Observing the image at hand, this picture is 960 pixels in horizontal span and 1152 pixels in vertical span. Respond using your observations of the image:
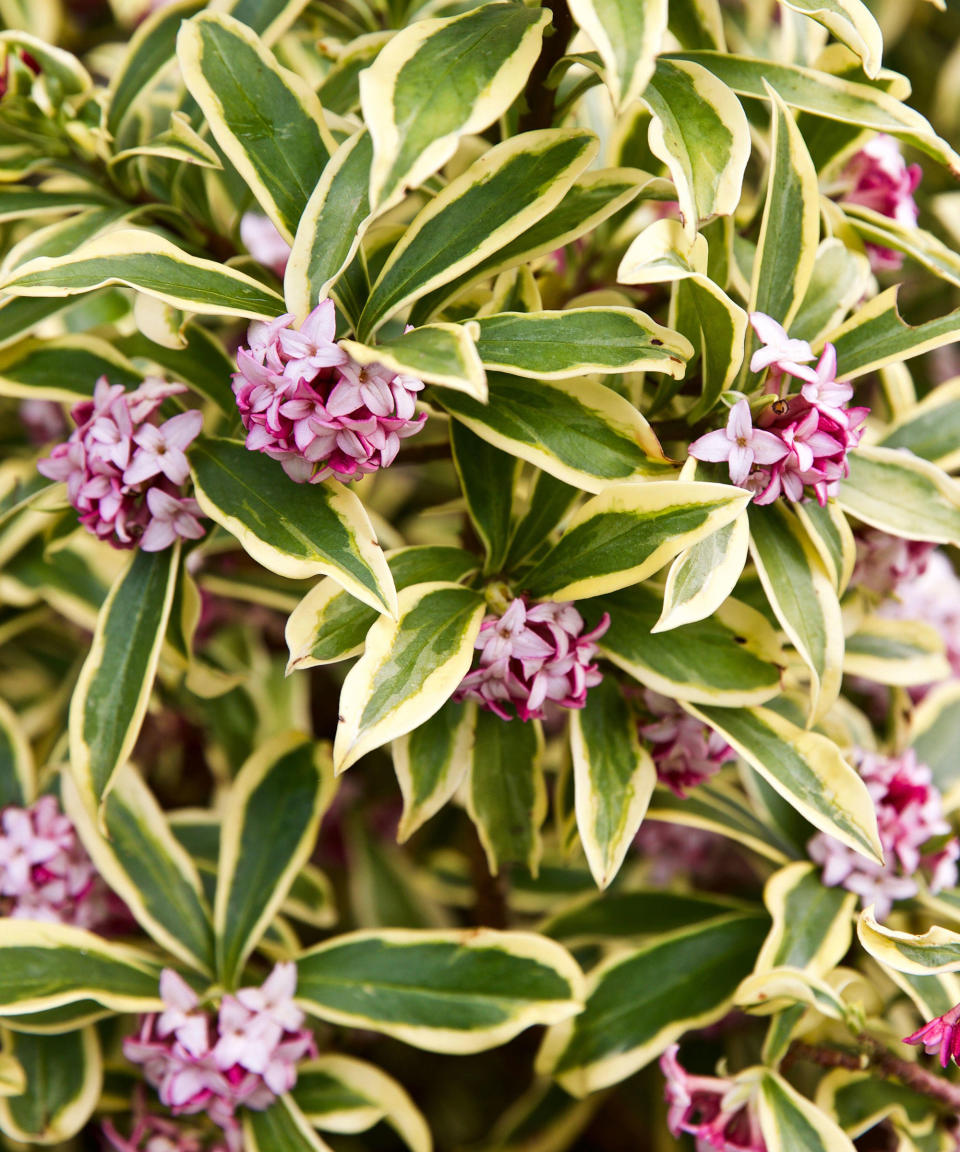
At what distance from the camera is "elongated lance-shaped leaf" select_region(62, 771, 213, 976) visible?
3.29 ft

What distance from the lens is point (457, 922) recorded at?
1.47m

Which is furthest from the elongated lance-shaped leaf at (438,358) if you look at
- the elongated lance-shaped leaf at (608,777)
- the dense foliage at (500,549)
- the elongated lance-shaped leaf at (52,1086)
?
the elongated lance-shaped leaf at (52,1086)

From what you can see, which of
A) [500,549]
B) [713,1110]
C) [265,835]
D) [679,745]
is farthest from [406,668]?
[713,1110]

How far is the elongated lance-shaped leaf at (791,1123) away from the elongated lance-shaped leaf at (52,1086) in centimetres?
56

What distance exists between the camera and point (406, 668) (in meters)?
0.72

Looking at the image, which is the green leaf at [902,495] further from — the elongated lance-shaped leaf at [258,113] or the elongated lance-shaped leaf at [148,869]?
the elongated lance-shaped leaf at [148,869]

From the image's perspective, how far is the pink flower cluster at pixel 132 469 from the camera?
31.7 inches

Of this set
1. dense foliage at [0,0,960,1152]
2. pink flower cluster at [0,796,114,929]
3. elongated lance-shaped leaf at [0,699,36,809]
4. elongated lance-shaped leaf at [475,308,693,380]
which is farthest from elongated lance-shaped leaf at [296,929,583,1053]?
elongated lance-shaped leaf at [475,308,693,380]

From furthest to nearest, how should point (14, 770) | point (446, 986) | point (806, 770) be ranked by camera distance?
1. point (14, 770)
2. point (446, 986)
3. point (806, 770)

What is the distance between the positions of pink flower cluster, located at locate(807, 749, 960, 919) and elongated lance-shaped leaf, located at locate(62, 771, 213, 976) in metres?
0.55

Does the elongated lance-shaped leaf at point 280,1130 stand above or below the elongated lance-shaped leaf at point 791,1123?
below

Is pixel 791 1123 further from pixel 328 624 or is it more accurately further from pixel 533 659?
pixel 328 624

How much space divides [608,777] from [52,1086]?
568 millimetres

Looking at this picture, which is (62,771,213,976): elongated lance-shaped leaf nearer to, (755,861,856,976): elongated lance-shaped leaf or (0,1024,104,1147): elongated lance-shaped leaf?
(0,1024,104,1147): elongated lance-shaped leaf
